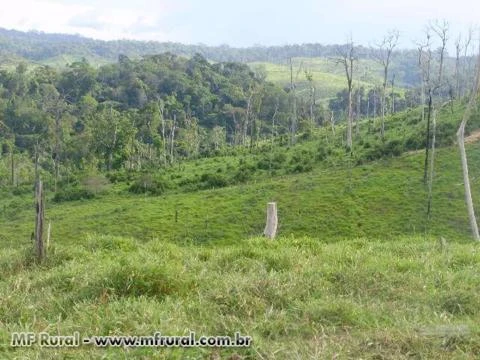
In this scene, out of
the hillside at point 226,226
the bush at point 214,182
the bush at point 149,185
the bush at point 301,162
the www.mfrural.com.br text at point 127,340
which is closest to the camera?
the www.mfrural.com.br text at point 127,340

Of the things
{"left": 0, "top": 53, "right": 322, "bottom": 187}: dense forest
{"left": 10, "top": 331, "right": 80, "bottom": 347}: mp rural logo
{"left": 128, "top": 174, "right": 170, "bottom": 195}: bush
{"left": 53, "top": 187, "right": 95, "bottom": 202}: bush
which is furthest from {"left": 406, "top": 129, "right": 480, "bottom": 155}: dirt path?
{"left": 10, "top": 331, "right": 80, "bottom": 347}: mp rural logo

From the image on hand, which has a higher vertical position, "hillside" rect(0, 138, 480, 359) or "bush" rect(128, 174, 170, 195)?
"hillside" rect(0, 138, 480, 359)

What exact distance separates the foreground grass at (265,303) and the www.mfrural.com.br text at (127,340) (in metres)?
0.10

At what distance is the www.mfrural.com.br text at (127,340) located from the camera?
5.42 m

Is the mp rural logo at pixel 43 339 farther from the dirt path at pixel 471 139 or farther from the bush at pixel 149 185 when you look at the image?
the dirt path at pixel 471 139

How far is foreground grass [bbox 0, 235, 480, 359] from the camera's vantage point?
5.44 m

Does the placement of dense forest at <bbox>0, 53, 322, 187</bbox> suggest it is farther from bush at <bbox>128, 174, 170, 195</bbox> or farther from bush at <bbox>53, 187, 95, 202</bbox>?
bush at <bbox>53, 187, 95, 202</bbox>

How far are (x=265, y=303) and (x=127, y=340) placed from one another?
6.01 ft

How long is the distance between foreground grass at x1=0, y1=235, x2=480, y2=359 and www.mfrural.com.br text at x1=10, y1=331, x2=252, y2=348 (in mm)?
98

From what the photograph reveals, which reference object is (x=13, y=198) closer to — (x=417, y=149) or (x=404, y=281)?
(x=417, y=149)

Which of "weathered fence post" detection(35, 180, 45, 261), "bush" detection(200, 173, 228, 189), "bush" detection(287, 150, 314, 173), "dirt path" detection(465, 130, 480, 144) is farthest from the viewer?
"bush" detection(287, 150, 314, 173)

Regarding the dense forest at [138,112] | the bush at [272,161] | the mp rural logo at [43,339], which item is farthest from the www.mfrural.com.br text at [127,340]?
the dense forest at [138,112]

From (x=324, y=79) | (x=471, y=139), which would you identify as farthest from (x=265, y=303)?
(x=324, y=79)

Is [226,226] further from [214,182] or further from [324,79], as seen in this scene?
[324,79]
